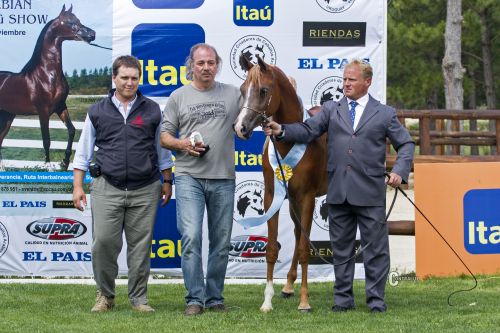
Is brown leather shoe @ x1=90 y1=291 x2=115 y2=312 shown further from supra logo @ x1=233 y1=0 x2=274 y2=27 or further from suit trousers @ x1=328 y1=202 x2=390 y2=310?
supra logo @ x1=233 y1=0 x2=274 y2=27

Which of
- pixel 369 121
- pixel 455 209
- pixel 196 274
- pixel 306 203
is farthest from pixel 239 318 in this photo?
pixel 455 209

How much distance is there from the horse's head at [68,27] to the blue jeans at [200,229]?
9.29 feet

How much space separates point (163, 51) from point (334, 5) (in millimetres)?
1751

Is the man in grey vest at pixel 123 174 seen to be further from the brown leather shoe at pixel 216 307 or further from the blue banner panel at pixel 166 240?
the blue banner panel at pixel 166 240

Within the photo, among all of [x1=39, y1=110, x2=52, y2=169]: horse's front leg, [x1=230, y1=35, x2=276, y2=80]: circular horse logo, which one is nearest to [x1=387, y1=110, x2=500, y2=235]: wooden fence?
[x1=230, y1=35, x2=276, y2=80]: circular horse logo

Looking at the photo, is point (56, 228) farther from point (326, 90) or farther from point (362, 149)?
point (362, 149)

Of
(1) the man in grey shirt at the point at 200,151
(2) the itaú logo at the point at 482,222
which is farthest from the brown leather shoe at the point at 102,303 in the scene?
(2) the itaú logo at the point at 482,222

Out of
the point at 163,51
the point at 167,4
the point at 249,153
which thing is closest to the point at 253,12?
the point at 167,4

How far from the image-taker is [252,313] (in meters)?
7.95

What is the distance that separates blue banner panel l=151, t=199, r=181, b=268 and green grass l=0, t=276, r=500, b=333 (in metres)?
0.54

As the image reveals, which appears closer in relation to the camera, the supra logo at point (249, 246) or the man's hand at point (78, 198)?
the man's hand at point (78, 198)

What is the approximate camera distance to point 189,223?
7844 millimetres

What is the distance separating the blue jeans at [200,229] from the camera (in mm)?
7855

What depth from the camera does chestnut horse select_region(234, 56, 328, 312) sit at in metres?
7.76
